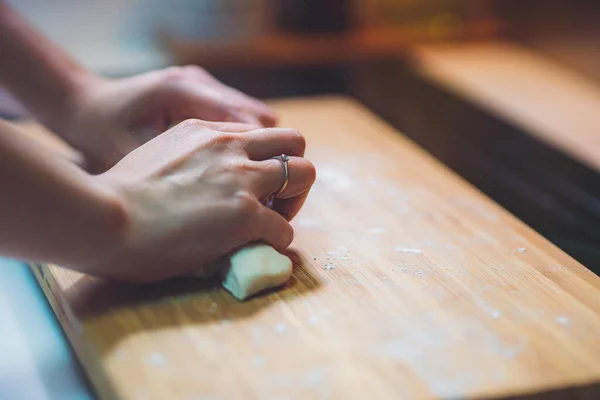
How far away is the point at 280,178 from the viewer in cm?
84

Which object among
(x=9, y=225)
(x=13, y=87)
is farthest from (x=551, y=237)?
(x=13, y=87)

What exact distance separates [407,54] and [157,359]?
1.37 m

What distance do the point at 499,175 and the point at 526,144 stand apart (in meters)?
0.19

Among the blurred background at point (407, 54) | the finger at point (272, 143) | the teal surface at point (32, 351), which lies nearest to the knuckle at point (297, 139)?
the finger at point (272, 143)

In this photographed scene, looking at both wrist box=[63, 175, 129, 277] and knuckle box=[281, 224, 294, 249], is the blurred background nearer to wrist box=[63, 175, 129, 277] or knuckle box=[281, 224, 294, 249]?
knuckle box=[281, 224, 294, 249]

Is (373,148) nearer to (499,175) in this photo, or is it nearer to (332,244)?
(499,175)

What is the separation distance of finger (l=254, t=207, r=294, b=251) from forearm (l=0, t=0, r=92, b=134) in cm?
41

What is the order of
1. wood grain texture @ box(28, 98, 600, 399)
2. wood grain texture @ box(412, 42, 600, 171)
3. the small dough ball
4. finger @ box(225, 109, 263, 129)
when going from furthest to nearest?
wood grain texture @ box(412, 42, 600, 171) < finger @ box(225, 109, 263, 129) < the small dough ball < wood grain texture @ box(28, 98, 600, 399)

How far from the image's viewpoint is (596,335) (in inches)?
29.2

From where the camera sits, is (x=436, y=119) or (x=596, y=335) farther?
(x=436, y=119)

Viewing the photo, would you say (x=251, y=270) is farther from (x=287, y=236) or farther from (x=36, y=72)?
(x=36, y=72)

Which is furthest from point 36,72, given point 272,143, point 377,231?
point 377,231

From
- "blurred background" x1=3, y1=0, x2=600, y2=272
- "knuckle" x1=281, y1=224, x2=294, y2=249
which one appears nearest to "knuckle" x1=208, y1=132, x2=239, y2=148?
"knuckle" x1=281, y1=224, x2=294, y2=249

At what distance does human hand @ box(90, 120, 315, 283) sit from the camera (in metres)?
0.75
